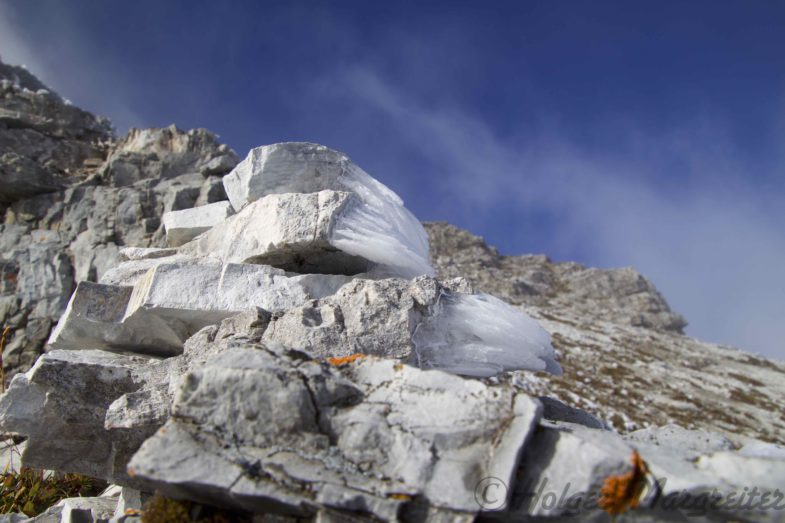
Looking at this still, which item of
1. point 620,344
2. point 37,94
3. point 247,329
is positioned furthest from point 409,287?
point 620,344

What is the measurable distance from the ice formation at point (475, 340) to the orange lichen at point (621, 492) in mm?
2367

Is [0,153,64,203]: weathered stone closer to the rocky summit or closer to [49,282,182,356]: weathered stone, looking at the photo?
the rocky summit

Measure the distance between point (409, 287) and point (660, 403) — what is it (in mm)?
23769

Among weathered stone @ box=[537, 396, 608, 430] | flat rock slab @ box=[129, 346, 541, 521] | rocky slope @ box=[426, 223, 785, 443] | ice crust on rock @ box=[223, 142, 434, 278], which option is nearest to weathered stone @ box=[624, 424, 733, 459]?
weathered stone @ box=[537, 396, 608, 430]

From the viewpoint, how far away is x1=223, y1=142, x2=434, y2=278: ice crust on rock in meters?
7.09

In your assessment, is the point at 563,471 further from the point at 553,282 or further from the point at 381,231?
the point at 553,282

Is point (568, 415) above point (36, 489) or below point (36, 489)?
above

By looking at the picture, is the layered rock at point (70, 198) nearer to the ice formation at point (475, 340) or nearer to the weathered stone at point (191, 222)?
the weathered stone at point (191, 222)

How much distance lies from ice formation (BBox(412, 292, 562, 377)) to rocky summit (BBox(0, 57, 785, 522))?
0.02 metres

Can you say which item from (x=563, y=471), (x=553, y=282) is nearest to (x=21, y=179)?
(x=563, y=471)

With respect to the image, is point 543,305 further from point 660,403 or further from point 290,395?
point 290,395

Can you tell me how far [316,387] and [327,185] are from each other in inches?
180

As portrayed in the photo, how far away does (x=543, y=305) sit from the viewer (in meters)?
46.9

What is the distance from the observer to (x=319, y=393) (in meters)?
3.75
